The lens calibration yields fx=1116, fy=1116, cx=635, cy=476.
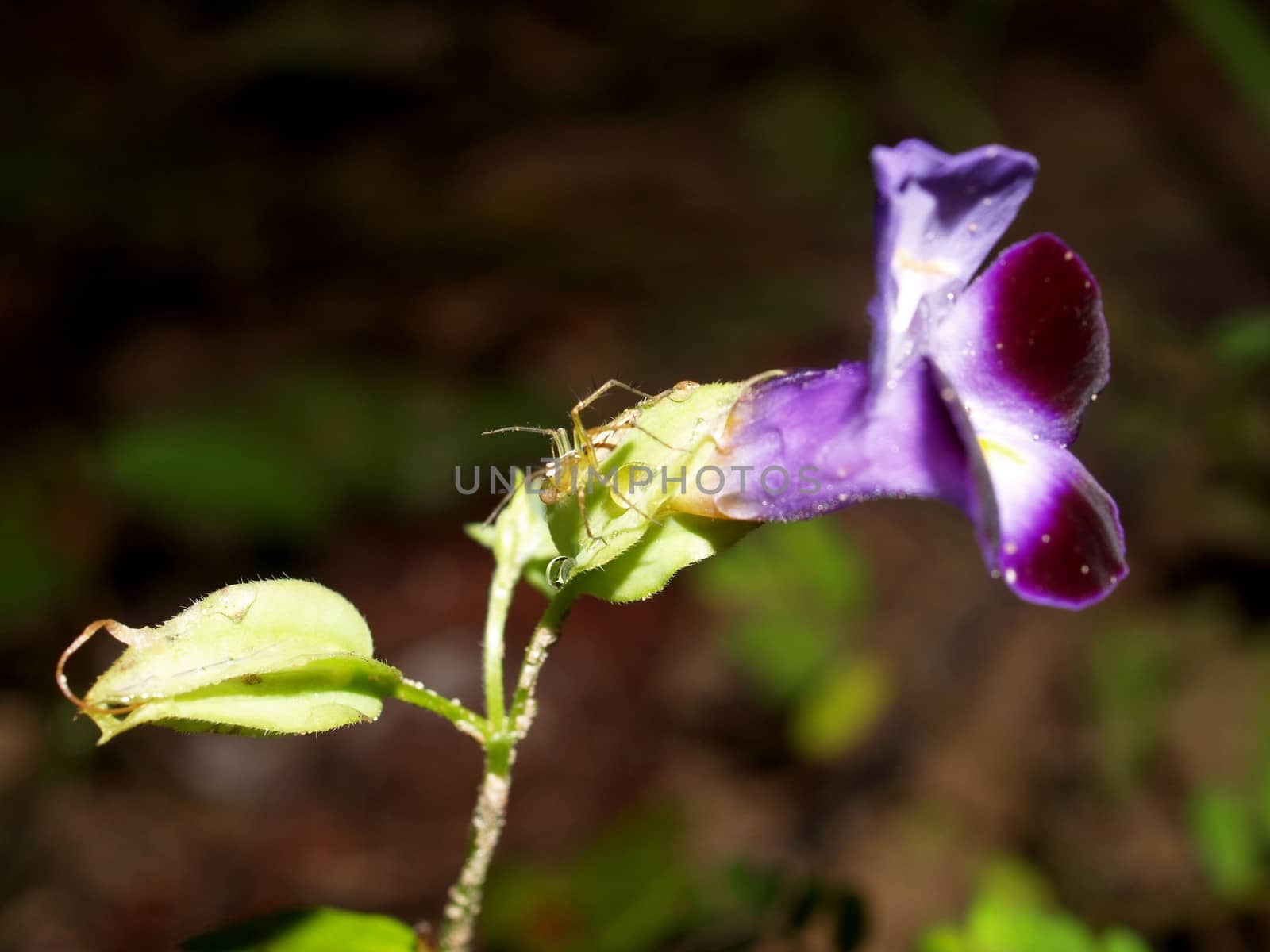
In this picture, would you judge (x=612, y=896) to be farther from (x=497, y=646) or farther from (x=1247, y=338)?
(x=1247, y=338)

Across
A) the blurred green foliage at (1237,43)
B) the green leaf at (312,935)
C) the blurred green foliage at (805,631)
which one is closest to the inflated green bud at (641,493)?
the green leaf at (312,935)

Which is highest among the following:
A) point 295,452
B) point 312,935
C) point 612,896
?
point 295,452

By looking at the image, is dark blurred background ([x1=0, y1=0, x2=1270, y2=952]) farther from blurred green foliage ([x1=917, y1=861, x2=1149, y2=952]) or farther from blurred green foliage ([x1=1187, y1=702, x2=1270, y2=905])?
blurred green foliage ([x1=917, y1=861, x2=1149, y2=952])

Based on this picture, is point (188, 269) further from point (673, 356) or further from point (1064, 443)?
point (1064, 443)

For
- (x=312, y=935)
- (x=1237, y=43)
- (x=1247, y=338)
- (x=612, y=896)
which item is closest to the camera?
(x=312, y=935)

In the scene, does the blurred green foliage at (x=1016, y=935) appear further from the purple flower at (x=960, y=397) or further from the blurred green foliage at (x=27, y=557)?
the blurred green foliage at (x=27, y=557)

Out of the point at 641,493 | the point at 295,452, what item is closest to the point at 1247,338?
the point at 641,493
